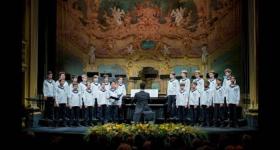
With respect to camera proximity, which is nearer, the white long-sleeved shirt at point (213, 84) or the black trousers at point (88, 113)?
the white long-sleeved shirt at point (213, 84)

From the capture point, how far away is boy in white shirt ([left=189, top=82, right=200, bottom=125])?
16.9 metres

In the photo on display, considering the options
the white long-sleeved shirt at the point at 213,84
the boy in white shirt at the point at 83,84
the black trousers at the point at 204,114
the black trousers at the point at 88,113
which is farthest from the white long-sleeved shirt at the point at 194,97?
the boy in white shirt at the point at 83,84

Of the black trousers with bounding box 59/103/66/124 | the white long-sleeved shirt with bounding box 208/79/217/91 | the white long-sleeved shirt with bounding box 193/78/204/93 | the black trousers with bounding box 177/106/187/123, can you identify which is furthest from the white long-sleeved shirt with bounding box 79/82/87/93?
the white long-sleeved shirt with bounding box 208/79/217/91

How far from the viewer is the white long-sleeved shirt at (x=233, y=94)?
52.4 ft

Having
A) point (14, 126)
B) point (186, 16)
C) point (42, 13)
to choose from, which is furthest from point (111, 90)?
point (14, 126)

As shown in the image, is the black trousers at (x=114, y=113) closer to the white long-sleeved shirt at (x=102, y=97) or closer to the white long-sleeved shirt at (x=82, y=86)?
the white long-sleeved shirt at (x=102, y=97)

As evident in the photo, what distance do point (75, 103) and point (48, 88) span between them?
121 centimetres

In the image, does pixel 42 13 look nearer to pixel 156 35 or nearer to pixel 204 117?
pixel 156 35

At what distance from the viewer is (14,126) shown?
520 centimetres

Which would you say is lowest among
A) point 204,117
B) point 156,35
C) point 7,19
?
point 204,117

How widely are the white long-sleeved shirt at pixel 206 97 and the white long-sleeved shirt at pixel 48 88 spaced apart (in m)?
5.49

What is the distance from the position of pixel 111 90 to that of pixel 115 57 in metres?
4.75

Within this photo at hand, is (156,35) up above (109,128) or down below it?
above

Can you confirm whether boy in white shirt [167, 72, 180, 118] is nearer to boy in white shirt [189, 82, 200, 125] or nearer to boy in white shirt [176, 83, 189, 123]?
boy in white shirt [176, 83, 189, 123]
